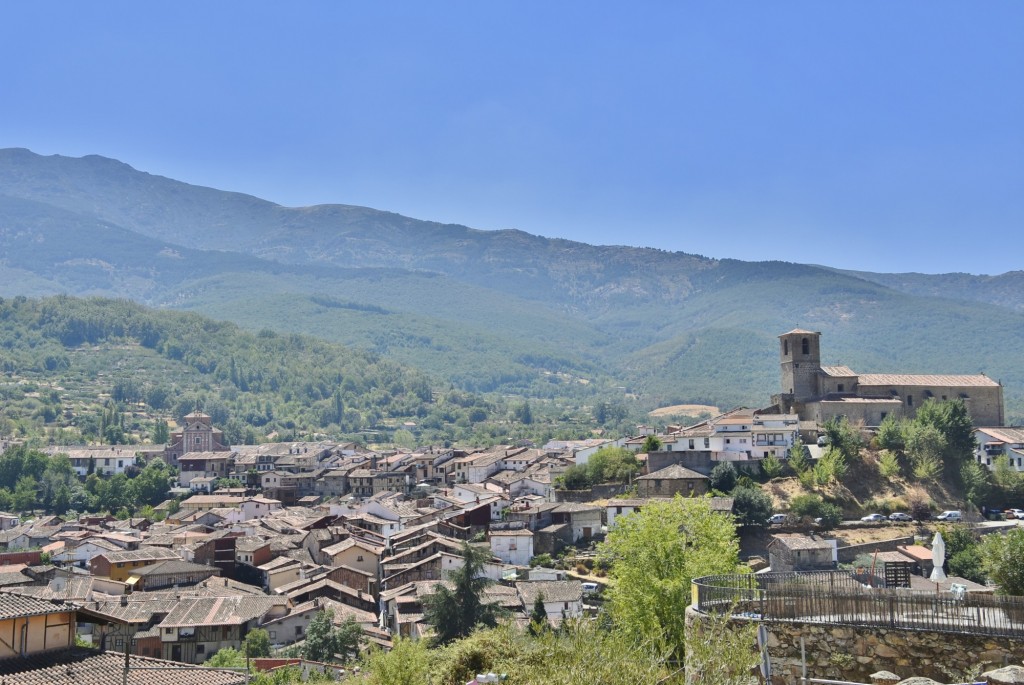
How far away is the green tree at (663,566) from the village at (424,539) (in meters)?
10.7

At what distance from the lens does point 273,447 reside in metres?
129

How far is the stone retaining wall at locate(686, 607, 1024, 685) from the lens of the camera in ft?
33.9

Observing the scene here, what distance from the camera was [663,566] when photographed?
19844 millimetres

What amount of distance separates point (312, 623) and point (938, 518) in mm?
34963

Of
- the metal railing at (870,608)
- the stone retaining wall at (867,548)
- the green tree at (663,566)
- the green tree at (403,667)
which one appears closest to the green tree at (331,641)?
the green tree at (663,566)

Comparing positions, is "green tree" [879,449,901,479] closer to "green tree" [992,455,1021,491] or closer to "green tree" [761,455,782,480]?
"green tree" [992,455,1021,491]

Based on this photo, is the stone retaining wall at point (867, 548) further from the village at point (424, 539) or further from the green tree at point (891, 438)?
the green tree at point (891, 438)

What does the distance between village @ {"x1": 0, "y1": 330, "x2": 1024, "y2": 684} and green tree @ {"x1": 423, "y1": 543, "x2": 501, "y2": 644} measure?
743 millimetres

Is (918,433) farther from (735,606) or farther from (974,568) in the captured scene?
(735,606)

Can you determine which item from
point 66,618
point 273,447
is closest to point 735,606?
point 66,618

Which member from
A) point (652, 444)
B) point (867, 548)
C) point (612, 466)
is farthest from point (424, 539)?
point (867, 548)

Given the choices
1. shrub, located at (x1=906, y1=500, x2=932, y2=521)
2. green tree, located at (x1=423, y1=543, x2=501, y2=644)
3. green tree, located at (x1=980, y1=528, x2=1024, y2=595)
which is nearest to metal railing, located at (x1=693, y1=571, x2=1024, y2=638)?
green tree, located at (x1=980, y1=528, x2=1024, y2=595)

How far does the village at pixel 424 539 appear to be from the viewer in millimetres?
46406

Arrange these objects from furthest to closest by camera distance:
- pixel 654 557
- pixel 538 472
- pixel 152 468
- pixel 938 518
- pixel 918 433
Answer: pixel 152 468 → pixel 538 472 → pixel 918 433 → pixel 938 518 → pixel 654 557
